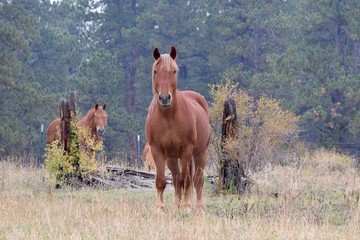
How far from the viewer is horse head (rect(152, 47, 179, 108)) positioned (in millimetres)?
9555

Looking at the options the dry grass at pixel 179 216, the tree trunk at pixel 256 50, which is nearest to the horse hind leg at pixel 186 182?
the dry grass at pixel 179 216

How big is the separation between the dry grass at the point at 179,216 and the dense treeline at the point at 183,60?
17509 mm

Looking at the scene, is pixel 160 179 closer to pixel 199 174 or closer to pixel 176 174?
pixel 176 174

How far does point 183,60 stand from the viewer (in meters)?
41.4

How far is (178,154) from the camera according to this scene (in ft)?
34.1

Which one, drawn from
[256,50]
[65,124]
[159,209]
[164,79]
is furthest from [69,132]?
[256,50]

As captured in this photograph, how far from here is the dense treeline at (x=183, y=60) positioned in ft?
106

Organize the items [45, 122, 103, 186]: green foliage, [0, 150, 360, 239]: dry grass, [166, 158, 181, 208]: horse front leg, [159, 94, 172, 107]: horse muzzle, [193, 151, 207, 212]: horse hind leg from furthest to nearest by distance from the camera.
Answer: [45, 122, 103, 186]: green foliage, [193, 151, 207, 212]: horse hind leg, [166, 158, 181, 208]: horse front leg, [159, 94, 172, 107]: horse muzzle, [0, 150, 360, 239]: dry grass

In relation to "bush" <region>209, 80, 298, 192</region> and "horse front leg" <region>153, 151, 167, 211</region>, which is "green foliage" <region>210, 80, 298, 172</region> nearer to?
"bush" <region>209, 80, 298, 192</region>

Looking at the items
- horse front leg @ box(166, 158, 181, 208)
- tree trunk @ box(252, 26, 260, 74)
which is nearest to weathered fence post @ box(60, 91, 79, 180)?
horse front leg @ box(166, 158, 181, 208)

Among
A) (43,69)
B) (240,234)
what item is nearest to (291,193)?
(240,234)

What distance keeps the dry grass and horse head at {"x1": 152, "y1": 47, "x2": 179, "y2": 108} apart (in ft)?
5.18

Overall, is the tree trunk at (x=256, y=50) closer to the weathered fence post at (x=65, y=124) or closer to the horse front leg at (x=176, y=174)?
the weathered fence post at (x=65, y=124)

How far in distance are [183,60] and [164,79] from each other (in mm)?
→ 31813
